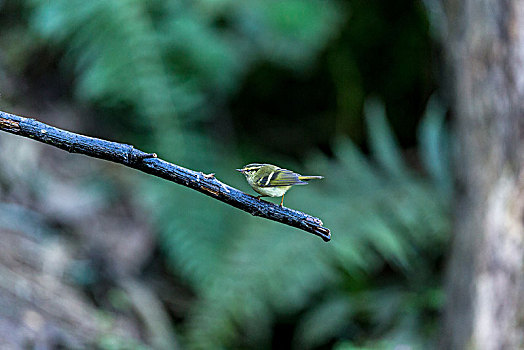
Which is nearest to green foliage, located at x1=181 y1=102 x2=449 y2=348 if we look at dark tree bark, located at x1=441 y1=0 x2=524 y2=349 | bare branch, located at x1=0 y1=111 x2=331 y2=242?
dark tree bark, located at x1=441 y1=0 x2=524 y2=349

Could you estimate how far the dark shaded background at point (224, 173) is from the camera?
3961mm

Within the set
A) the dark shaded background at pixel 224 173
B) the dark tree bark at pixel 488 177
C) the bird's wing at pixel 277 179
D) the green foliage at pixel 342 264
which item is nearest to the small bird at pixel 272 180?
the bird's wing at pixel 277 179

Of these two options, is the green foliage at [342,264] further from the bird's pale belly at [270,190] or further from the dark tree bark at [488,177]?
the bird's pale belly at [270,190]

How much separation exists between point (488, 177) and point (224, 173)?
2358 millimetres

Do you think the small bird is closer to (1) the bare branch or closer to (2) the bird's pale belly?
(2) the bird's pale belly

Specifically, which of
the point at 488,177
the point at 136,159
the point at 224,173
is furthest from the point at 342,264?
the point at 136,159

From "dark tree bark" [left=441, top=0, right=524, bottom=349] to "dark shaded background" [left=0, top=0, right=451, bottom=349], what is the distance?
2.97 ft

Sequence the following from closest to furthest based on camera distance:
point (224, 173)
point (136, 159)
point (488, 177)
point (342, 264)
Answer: point (136, 159) < point (488, 177) < point (342, 264) < point (224, 173)

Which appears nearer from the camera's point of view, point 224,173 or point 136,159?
point 136,159

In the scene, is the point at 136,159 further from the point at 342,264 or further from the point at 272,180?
the point at 342,264

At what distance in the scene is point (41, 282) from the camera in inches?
135

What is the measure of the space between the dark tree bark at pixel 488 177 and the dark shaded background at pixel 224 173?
904mm

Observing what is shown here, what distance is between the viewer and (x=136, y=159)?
3.42 feet

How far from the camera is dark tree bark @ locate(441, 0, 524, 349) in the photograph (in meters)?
2.67
